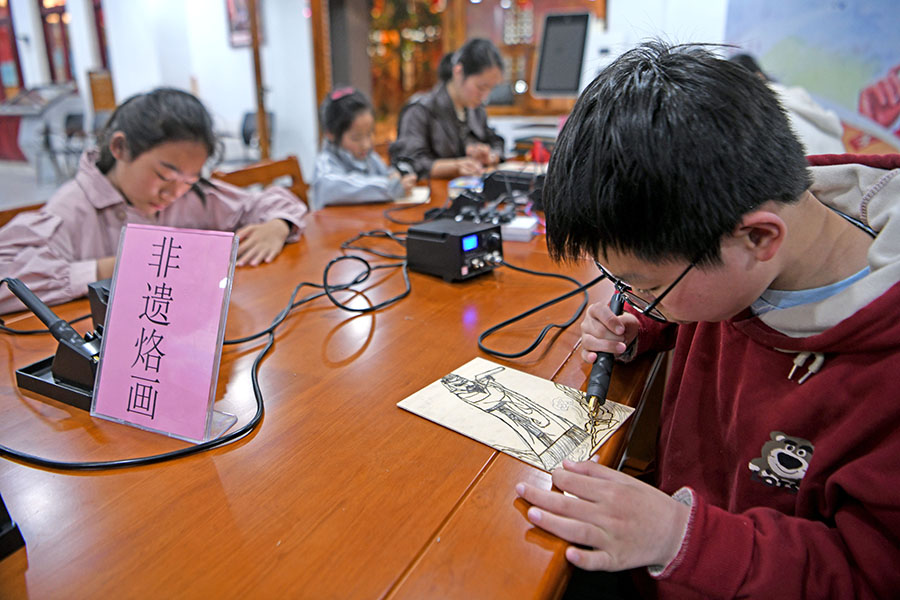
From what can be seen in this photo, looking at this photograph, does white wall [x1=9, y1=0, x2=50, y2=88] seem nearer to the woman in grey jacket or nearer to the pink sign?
the woman in grey jacket

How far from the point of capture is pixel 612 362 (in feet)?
2.37

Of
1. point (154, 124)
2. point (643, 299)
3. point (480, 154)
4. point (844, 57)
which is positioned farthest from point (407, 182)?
point (844, 57)

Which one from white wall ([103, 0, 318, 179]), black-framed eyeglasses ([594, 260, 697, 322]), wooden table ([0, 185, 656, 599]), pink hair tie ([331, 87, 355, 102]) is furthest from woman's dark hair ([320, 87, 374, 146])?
white wall ([103, 0, 318, 179])

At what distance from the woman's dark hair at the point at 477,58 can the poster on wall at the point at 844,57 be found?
1.12 m

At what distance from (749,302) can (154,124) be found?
1158 millimetres

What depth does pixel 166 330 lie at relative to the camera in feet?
1.97

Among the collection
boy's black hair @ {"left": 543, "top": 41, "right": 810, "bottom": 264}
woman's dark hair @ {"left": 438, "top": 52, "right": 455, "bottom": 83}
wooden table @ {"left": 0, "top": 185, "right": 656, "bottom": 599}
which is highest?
woman's dark hair @ {"left": 438, "top": 52, "right": 455, "bottom": 83}

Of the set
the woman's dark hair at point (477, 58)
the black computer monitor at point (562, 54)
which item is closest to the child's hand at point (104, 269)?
the woman's dark hair at point (477, 58)

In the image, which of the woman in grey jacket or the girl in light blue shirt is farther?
the woman in grey jacket

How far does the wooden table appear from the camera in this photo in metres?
0.43

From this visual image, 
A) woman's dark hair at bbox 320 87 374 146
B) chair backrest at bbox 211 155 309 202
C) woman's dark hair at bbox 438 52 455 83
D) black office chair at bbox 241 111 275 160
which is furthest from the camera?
black office chair at bbox 241 111 275 160

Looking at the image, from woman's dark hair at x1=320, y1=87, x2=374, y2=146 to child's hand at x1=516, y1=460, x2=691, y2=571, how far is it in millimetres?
1764

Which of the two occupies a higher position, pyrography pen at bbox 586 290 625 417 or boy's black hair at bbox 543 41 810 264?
boy's black hair at bbox 543 41 810 264

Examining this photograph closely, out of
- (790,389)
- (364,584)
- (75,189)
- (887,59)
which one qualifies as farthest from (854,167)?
(887,59)
